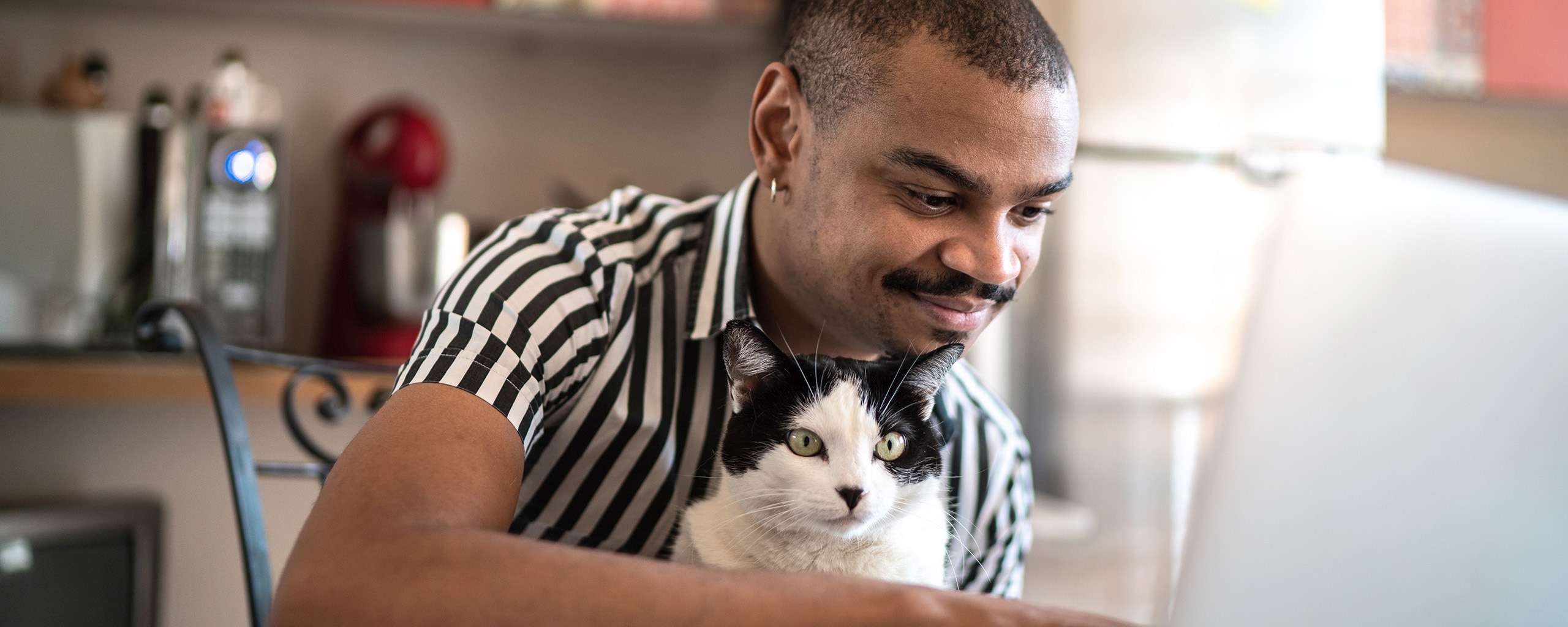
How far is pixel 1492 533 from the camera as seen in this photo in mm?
447

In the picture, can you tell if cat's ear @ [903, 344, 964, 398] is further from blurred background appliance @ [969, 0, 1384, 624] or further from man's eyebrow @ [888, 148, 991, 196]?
blurred background appliance @ [969, 0, 1384, 624]

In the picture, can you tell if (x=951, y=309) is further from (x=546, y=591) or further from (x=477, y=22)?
(x=477, y=22)

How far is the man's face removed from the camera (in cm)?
68

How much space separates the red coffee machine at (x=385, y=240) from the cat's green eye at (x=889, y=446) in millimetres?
1392

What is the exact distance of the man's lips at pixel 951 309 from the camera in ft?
2.30

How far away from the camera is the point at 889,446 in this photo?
0.69m

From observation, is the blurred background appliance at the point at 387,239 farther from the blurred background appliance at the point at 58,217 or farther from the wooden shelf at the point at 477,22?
the blurred background appliance at the point at 58,217

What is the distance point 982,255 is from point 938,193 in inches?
2.1

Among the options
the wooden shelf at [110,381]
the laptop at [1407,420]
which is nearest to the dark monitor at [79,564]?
the wooden shelf at [110,381]

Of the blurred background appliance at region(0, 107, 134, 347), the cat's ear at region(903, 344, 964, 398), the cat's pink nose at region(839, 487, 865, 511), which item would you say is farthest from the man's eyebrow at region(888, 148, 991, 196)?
the blurred background appliance at region(0, 107, 134, 347)

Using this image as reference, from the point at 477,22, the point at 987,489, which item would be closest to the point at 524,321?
the point at 987,489

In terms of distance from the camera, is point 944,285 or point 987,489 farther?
point 987,489

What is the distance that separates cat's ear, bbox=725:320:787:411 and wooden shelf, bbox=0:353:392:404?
1097mm

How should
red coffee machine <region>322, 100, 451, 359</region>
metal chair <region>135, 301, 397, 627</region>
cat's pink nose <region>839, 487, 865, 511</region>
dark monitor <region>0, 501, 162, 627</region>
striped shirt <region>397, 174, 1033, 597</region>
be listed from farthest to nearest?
red coffee machine <region>322, 100, 451, 359</region>, dark monitor <region>0, 501, 162, 627</region>, metal chair <region>135, 301, 397, 627</region>, striped shirt <region>397, 174, 1033, 597</region>, cat's pink nose <region>839, 487, 865, 511</region>
